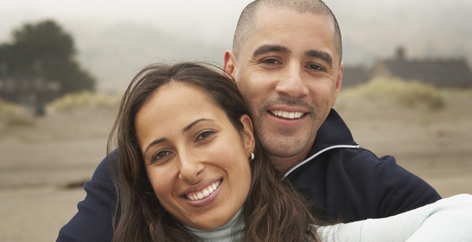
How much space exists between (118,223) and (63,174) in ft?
48.5

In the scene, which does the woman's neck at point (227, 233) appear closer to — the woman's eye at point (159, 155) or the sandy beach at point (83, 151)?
the woman's eye at point (159, 155)

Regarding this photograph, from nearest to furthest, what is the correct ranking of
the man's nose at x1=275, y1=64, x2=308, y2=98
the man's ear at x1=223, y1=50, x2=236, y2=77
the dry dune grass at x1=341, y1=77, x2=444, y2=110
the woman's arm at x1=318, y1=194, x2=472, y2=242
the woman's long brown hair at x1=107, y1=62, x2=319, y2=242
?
the woman's arm at x1=318, y1=194, x2=472, y2=242
the woman's long brown hair at x1=107, y1=62, x2=319, y2=242
the man's nose at x1=275, y1=64, x2=308, y2=98
the man's ear at x1=223, y1=50, x2=236, y2=77
the dry dune grass at x1=341, y1=77, x2=444, y2=110

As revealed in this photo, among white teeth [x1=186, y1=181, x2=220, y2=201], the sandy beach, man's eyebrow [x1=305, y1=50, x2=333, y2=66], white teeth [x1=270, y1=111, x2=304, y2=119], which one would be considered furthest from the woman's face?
the sandy beach

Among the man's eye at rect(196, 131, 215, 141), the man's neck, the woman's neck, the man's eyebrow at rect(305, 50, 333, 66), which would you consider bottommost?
the woman's neck

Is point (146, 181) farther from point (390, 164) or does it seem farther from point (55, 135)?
point (55, 135)

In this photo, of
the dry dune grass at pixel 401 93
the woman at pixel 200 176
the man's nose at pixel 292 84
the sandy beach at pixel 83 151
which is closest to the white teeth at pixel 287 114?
the man's nose at pixel 292 84

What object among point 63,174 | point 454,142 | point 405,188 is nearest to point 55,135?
point 63,174

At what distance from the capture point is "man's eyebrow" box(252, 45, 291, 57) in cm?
246

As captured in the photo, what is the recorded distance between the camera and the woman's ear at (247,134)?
2.21 meters

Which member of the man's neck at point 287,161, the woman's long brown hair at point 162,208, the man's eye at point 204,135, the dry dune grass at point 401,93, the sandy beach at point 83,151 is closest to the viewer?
the man's eye at point 204,135

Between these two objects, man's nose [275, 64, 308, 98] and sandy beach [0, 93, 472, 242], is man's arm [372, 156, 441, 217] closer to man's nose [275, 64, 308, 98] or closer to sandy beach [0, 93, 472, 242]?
man's nose [275, 64, 308, 98]

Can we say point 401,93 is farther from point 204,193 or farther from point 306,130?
point 204,193

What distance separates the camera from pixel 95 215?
7.28 feet

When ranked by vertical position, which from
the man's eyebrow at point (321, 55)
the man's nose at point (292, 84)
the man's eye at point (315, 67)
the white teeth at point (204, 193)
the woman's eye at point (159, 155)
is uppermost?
the man's eyebrow at point (321, 55)
